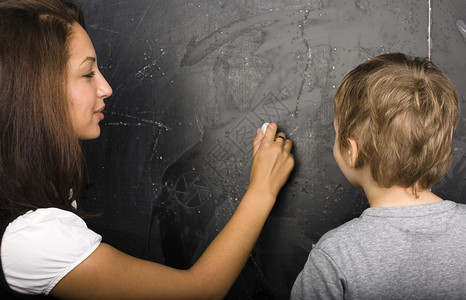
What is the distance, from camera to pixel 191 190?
1.18 metres

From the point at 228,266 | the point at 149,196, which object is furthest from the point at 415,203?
Result: the point at 149,196

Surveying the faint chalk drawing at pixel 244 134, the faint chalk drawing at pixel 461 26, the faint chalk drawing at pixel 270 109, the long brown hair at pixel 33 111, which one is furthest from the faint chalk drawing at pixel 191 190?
the faint chalk drawing at pixel 461 26

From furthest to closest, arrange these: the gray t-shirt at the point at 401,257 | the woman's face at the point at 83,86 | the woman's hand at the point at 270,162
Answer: the woman's hand at the point at 270,162, the woman's face at the point at 83,86, the gray t-shirt at the point at 401,257

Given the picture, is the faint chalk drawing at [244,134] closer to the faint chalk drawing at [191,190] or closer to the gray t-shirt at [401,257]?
the faint chalk drawing at [191,190]

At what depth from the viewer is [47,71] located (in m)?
0.78

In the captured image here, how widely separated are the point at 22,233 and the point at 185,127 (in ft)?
1.87

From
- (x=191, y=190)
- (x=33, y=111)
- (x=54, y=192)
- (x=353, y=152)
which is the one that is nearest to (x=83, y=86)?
(x=33, y=111)

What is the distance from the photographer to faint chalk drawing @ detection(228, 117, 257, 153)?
109 centimetres

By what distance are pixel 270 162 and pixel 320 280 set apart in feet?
1.08

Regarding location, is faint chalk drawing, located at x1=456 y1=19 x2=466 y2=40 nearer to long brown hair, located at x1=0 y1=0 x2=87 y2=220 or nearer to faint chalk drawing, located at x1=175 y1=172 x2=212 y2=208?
faint chalk drawing, located at x1=175 y1=172 x2=212 y2=208

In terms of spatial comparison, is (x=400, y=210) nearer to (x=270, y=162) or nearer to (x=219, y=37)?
(x=270, y=162)

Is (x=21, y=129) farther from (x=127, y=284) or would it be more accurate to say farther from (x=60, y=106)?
(x=127, y=284)

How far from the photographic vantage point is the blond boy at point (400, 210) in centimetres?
69

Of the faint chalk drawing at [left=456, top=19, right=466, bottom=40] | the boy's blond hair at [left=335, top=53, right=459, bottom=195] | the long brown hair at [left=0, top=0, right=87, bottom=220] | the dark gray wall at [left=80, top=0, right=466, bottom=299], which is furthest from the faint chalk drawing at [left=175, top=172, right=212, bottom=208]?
the faint chalk drawing at [left=456, top=19, right=466, bottom=40]
